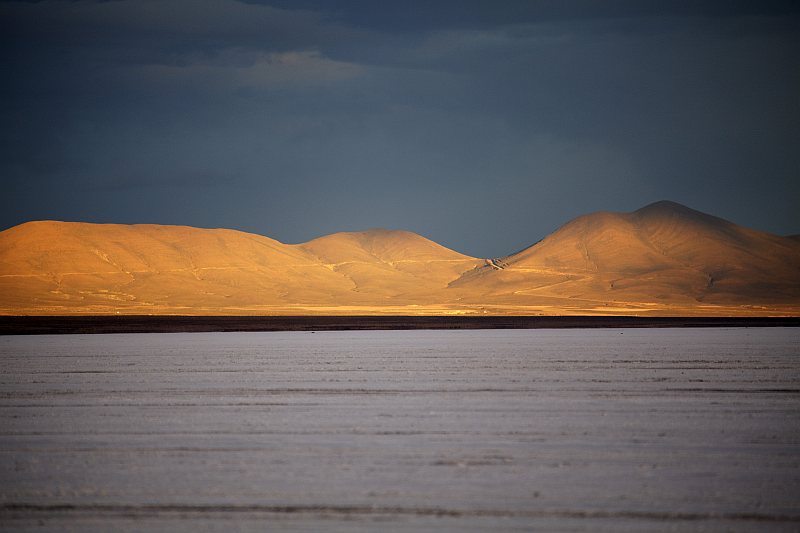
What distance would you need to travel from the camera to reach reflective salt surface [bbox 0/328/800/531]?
1195cm

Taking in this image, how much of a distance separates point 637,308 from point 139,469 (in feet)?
544

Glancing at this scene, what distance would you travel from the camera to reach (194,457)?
1600cm

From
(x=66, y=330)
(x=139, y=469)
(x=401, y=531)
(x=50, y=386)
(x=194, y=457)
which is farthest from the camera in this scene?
(x=66, y=330)

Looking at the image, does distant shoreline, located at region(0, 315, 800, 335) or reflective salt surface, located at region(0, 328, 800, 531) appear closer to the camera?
reflective salt surface, located at region(0, 328, 800, 531)

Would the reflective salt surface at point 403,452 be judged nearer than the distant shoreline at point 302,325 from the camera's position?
Yes

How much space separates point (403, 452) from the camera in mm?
16234

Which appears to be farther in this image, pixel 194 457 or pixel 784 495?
pixel 194 457

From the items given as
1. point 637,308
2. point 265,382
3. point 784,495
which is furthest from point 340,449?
point 637,308

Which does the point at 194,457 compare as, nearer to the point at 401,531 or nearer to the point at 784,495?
the point at 401,531

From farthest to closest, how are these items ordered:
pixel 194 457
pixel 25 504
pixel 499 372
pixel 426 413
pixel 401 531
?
1. pixel 499 372
2. pixel 426 413
3. pixel 194 457
4. pixel 25 504
5. pixel 401 531

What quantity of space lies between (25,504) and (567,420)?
1203 centimetres

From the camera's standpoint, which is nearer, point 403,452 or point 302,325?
point 403,452

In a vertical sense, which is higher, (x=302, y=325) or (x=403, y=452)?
(x=302, y=325)

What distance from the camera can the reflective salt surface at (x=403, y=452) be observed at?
1195 centimetres
